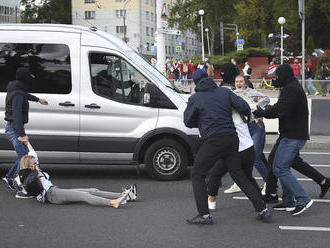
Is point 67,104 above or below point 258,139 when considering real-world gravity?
above

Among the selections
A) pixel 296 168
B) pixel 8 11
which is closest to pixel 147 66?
pixel 296 168

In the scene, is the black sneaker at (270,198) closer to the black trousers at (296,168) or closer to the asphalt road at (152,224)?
the black trousers at (296,168)

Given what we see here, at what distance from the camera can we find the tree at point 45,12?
100375 millimetres

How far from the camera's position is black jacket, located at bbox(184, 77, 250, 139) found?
6.83 m

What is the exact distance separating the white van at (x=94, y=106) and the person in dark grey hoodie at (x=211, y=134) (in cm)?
253

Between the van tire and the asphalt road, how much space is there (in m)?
0.45

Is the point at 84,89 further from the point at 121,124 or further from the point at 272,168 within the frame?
the point at 272,168

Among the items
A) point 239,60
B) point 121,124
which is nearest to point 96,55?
point 121,124

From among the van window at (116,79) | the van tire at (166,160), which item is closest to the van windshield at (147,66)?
the van window at (116,79)

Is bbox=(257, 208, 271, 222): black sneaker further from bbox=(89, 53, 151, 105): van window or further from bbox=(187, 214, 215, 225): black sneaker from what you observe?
bbox=(89, 53, 151, 105): van window

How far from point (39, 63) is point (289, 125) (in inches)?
166

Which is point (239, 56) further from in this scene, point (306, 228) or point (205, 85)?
point (306, 228)

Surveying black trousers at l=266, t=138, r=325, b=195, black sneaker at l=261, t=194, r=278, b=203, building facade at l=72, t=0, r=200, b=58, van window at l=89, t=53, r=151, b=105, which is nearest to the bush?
van window at l=89, t=53, r=151, b=105

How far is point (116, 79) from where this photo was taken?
956 centimetres
